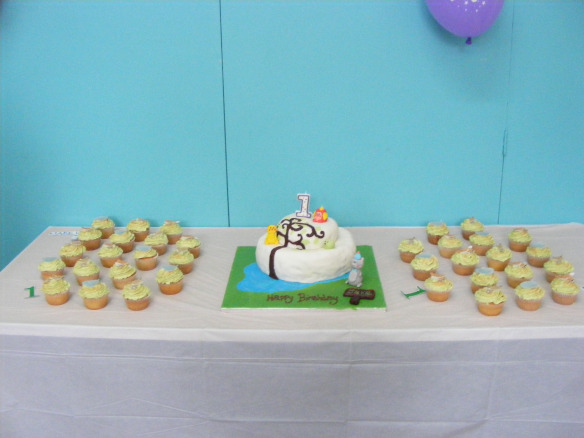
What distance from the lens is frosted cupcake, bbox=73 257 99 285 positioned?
2.12 metres

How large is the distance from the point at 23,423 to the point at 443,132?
80.0 inches

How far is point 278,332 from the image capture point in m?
1.82

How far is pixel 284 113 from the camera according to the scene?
2.50 meters

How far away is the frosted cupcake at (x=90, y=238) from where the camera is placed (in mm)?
2422

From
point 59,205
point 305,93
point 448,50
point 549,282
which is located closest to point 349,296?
point 549,282

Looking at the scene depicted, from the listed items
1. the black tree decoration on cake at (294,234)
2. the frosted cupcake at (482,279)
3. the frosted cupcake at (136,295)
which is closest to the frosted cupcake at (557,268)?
the frosted cupcake at (482,279)

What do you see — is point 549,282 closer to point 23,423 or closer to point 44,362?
point 44,362

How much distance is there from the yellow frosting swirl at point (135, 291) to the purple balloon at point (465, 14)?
152 cm

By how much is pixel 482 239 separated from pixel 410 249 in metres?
0.33

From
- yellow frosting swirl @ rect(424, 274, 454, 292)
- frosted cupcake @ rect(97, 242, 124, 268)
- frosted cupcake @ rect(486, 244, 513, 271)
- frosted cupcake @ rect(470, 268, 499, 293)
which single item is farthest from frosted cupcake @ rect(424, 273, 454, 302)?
frosted cupcake @ rect(97, 242, 124, 268)

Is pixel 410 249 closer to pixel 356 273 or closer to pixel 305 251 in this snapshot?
pixel 356 273

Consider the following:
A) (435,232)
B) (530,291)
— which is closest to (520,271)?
(530,291)

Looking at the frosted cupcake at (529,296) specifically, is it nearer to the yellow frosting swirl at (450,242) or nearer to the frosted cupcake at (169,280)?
the yellow frosting swirl at (450,242)

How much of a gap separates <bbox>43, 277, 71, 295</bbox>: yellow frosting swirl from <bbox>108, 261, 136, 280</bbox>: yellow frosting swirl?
0.16 m
